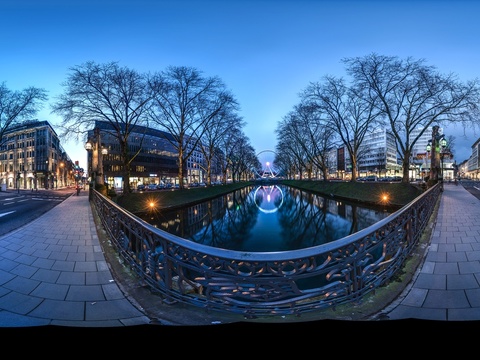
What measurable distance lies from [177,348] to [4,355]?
59.0 inches

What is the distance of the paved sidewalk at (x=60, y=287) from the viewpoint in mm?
2811

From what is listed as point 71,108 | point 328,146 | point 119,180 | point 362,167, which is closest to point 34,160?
point 119,180

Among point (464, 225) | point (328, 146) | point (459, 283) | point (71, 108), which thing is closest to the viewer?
point (459, 283)

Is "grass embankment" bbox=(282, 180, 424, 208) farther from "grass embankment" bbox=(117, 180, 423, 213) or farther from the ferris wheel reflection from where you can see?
the ferris wheel reflection

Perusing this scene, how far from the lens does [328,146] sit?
3731 centimetres

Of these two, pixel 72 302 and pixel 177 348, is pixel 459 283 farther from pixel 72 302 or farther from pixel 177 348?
pixel 72 302

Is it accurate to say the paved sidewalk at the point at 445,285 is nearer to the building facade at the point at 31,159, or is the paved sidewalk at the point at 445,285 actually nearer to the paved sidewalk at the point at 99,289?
the paved sidewalk at the point at 99,289

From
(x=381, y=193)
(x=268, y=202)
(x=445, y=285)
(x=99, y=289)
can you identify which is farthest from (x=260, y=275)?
(x=268, y=202)

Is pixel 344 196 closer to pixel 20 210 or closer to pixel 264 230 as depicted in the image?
pixel 264 230

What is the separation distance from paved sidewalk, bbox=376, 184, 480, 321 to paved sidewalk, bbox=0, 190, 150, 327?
3.13m

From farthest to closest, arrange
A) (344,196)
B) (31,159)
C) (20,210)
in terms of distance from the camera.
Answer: (31,159) → (344,196) → (20,210)

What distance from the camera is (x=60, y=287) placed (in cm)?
364

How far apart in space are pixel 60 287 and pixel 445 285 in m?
5.56

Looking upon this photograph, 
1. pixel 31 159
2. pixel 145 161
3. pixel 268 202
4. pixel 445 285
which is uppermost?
pixel 31 159
